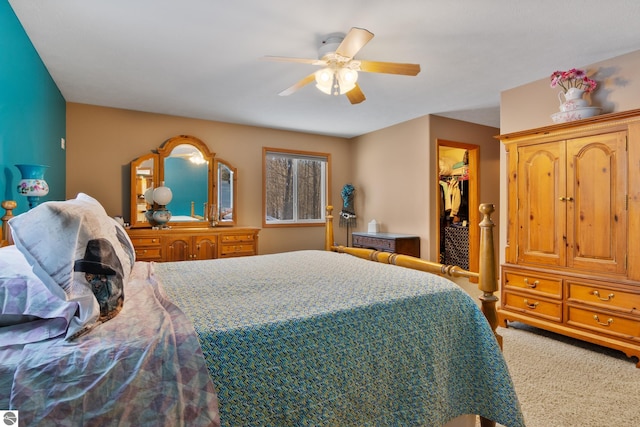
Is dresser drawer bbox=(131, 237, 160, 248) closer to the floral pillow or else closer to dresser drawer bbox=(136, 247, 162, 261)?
dresser drawer bbox=(136, 247, 162, 261)

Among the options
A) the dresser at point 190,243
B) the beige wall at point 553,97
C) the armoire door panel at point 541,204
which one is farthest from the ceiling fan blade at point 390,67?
the dresser at point 190,243

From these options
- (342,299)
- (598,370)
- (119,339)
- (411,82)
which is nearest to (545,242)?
(598,370)

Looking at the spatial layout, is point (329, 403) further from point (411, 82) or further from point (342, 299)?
point (411, 82)

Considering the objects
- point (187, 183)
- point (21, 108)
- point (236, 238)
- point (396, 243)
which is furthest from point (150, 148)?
point (396, 243)

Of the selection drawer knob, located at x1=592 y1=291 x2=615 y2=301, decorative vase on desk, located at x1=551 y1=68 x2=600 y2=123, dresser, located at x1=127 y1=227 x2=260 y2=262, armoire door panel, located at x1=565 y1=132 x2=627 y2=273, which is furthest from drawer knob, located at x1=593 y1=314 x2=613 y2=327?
dresser, located at x1=127 y1=227 x2=260 y2=262

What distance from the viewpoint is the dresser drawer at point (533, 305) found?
2.89 meters

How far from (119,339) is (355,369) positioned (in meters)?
0.73

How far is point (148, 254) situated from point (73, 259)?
10.7ft

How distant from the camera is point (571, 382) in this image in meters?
2.22

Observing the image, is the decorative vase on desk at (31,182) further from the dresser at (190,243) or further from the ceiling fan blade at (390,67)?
the ceiling fan blade at (390,67)

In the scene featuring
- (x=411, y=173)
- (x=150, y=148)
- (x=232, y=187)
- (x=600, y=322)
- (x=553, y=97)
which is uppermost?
(x=553, y=97)

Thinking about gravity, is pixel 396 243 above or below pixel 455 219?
below

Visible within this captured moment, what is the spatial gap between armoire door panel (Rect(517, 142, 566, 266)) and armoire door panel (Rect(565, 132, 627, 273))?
0.07m

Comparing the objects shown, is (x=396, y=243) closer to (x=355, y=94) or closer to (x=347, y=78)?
(x=355, y=94)
